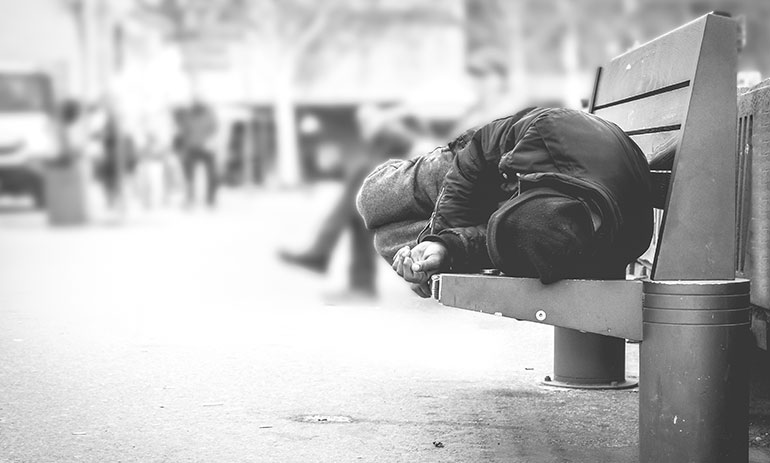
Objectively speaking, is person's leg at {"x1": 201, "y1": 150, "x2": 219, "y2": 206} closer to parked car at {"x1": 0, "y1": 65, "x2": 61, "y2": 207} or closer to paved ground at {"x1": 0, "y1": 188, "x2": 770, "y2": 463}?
parked car at {"x1": 0, "y1": 65, "x2": 61, "y2": 207}

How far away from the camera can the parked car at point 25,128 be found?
1023 inches

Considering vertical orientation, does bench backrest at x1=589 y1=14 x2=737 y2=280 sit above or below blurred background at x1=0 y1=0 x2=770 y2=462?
above

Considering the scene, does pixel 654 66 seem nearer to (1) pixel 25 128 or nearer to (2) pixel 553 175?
(2) pixel 553 175

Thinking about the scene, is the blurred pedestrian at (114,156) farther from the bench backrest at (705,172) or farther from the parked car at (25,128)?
the bench backrest at (705,172)

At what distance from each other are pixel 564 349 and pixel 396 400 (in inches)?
31.7

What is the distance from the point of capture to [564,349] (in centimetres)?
561

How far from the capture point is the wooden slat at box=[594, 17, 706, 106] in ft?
13.5

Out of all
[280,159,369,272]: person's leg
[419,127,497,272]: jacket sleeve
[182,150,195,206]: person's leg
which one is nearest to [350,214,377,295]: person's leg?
[280,159,369,272]: person's leg

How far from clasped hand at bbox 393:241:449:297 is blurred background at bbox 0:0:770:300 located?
14.8ft

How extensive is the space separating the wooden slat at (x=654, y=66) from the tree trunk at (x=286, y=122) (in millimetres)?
36006

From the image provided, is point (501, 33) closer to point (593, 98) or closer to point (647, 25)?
point (647, 25)

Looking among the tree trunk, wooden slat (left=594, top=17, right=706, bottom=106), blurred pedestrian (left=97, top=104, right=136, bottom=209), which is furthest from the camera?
the tree trunk

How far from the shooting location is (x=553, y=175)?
380 cm

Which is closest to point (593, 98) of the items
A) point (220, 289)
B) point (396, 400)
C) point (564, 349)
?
point (564, 349)
